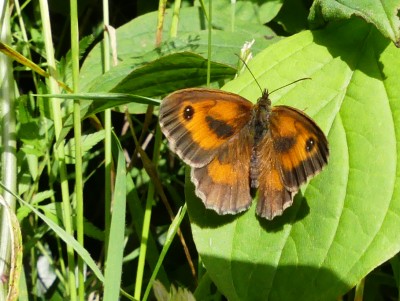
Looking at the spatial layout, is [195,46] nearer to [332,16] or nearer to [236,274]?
[332,16]

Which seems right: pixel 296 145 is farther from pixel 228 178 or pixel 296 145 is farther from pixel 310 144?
pixel 228 178

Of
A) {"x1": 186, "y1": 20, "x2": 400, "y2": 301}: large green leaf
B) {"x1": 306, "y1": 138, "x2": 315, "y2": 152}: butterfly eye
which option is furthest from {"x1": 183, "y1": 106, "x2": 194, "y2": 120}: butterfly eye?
{"x1": 306, "y1": 138, "x2": 315, "y2": 152}: butterfly eye

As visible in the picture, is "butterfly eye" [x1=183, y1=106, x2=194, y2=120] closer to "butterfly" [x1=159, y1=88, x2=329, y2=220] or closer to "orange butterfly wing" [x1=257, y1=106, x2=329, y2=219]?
"butterfly" [x1=159, y1=88, x2=329, y2=220]

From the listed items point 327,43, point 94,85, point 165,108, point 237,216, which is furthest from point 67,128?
point 327,43

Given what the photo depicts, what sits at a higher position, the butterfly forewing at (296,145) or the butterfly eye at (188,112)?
the butterfly eye at (188,112)

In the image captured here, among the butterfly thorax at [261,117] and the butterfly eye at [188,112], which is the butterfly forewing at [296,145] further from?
the butterfly eye at [188,112]

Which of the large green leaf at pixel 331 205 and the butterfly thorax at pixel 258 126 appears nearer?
the large green leaf at pixel 331 205

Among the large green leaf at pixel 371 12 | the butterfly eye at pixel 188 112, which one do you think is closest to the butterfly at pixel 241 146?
the butterfly eye at pixel 188 112
